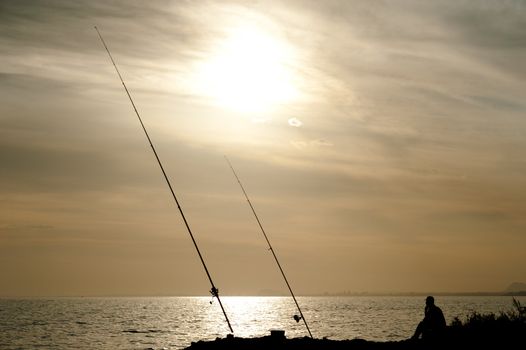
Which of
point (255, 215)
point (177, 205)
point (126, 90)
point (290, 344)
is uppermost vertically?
point (126, 90)

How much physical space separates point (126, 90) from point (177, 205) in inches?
179

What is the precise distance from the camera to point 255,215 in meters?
22.3

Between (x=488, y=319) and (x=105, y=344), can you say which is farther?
(x=105, y=344)

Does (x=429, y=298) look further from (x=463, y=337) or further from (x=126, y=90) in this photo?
(x=126, y=90)

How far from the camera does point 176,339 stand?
49438 mm

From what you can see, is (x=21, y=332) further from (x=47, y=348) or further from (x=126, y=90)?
(x=126, y=90)

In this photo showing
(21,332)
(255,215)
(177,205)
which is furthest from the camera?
(21,332)

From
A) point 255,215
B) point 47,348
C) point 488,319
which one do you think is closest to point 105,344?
point 47,348

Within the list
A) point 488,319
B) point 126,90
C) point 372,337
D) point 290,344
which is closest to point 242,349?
point 290,344

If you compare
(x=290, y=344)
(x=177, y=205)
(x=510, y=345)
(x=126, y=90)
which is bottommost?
(x=510, y=345)

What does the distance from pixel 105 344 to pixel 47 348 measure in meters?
4.33

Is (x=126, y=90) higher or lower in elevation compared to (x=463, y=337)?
higher

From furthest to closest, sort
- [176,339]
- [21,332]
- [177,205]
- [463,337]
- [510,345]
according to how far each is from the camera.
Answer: [21,332] → [176,339] → [463,337] → [510,345] → [177,205]

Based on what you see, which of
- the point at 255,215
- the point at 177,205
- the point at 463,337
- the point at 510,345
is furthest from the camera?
the point at 255,215
